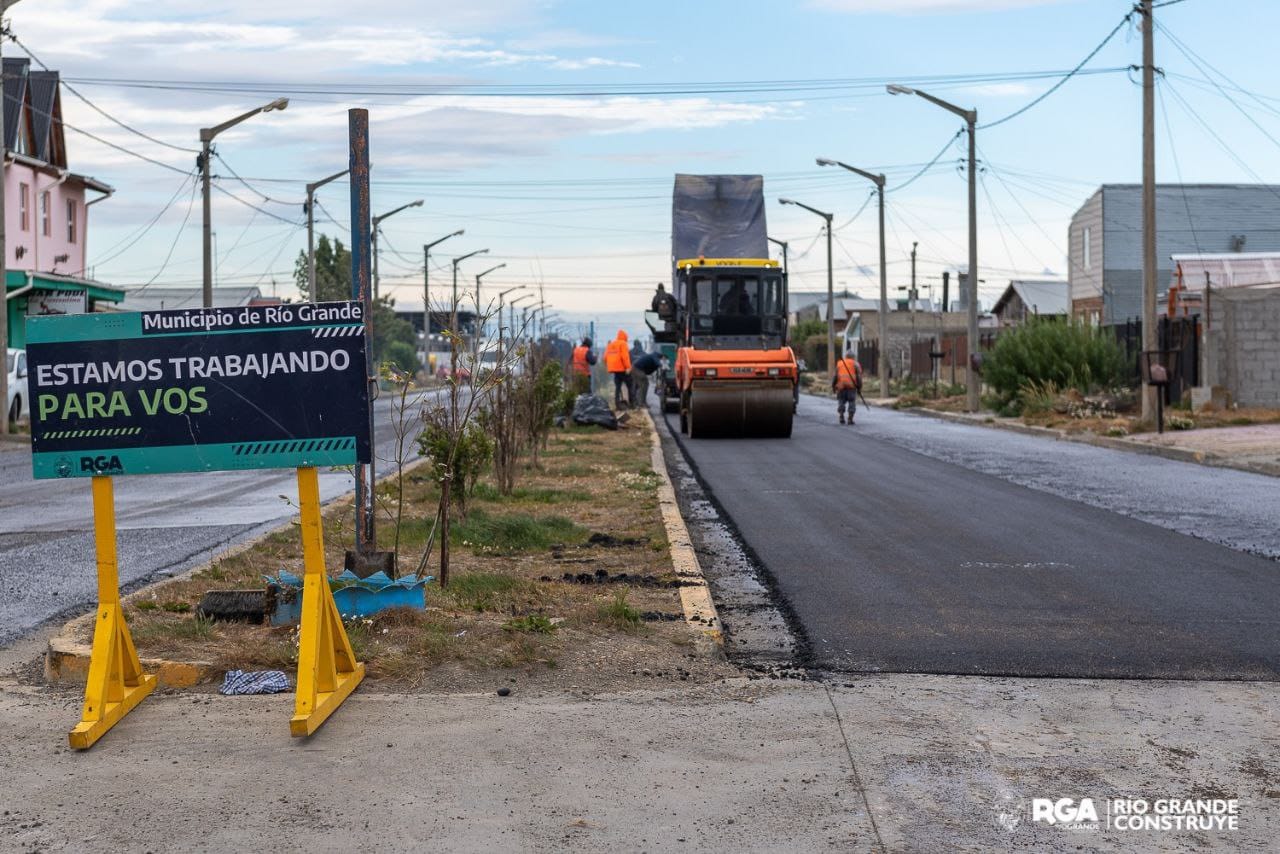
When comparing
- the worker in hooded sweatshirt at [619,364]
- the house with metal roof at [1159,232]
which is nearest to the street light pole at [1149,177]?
the worker in hooded sweatshirt at [619,364]

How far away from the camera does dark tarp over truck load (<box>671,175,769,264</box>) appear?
33938 mm

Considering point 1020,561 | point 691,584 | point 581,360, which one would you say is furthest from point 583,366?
point 691,584

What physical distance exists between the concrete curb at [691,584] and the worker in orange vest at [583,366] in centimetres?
1825

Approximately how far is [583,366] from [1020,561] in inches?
968

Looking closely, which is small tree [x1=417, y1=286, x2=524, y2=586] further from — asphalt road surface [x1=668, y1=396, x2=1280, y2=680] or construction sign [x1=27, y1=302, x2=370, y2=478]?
construction sign [x1=27, y1=302, x2=370, y2=478]

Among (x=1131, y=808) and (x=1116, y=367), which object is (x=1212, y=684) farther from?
(x=1116, y=367)

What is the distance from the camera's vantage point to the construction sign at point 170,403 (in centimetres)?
644

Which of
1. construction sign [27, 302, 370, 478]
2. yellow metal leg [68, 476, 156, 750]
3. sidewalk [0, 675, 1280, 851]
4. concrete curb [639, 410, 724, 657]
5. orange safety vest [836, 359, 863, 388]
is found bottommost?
sidewalk [0, 675, 1280, 851]

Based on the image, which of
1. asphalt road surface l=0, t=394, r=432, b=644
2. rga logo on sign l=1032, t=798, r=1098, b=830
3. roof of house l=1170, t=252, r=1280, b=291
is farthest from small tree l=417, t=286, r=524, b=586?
roof of house l=1170, t=252, r=1280, b=291

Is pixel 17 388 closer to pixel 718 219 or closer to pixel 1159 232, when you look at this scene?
pixel 718 219

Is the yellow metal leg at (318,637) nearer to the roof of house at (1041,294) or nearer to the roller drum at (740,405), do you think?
the roller drum at (740,405)

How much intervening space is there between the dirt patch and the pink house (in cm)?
2961

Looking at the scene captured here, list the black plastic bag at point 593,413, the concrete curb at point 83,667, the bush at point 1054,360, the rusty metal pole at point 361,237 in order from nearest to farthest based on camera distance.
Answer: the concrete curb at point 83,667 → the rusty metal pole at point 361,237 → the black plastic bag at point 593,413 → the bush at point 1054,360

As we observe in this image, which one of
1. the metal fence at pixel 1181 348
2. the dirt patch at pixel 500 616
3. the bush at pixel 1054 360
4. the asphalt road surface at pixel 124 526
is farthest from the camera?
the bush at pixel 1054 360
